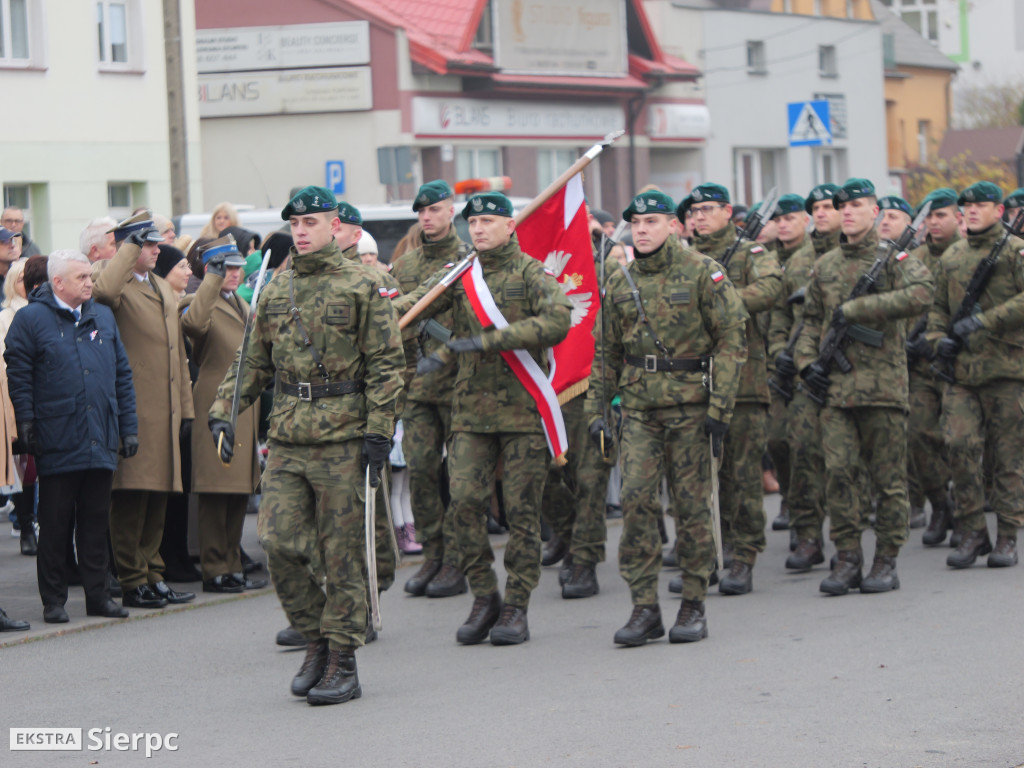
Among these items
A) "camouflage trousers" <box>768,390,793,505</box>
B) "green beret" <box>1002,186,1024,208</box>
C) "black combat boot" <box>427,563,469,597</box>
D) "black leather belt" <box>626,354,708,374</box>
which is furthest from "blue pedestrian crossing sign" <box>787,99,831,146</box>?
"black leather belt" <box>626,354,708,374</box>

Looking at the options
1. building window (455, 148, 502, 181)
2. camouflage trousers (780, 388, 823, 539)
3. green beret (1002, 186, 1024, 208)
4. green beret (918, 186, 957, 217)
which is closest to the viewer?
camouflage trousers (780, 388, 823, 539)

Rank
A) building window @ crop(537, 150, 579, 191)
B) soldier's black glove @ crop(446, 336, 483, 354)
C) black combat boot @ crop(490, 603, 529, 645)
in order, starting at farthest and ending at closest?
building window @ crop(537, 150, 579, 191)
black combat boot @ crop(490, 603, 529, 645)
soldier's black glove @ crop(446, 336, 483, 354)

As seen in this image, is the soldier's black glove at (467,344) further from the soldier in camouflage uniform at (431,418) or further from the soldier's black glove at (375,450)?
the soldier in camouflage uniform at (431,418)

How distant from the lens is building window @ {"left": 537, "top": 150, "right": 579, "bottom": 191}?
33500mm

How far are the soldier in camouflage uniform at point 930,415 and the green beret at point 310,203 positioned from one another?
5.11 meters

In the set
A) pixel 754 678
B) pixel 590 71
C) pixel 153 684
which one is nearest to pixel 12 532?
pixel 153 684

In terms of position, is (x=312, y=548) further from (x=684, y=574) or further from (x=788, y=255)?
(x=788, y=255)

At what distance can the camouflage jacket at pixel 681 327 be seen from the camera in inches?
313

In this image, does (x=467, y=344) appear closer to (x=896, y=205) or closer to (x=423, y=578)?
(x=423, y=578)

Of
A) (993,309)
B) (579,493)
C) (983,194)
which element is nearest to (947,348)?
(993,309)

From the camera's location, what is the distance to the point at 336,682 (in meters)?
6.89

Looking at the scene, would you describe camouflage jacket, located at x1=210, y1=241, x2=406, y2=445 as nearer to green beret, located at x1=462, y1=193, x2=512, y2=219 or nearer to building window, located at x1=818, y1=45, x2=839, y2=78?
green beret, located at x1=462, y1=193, x2=512, y2=219

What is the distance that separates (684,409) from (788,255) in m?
3.14

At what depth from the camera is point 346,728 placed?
21.3ft
